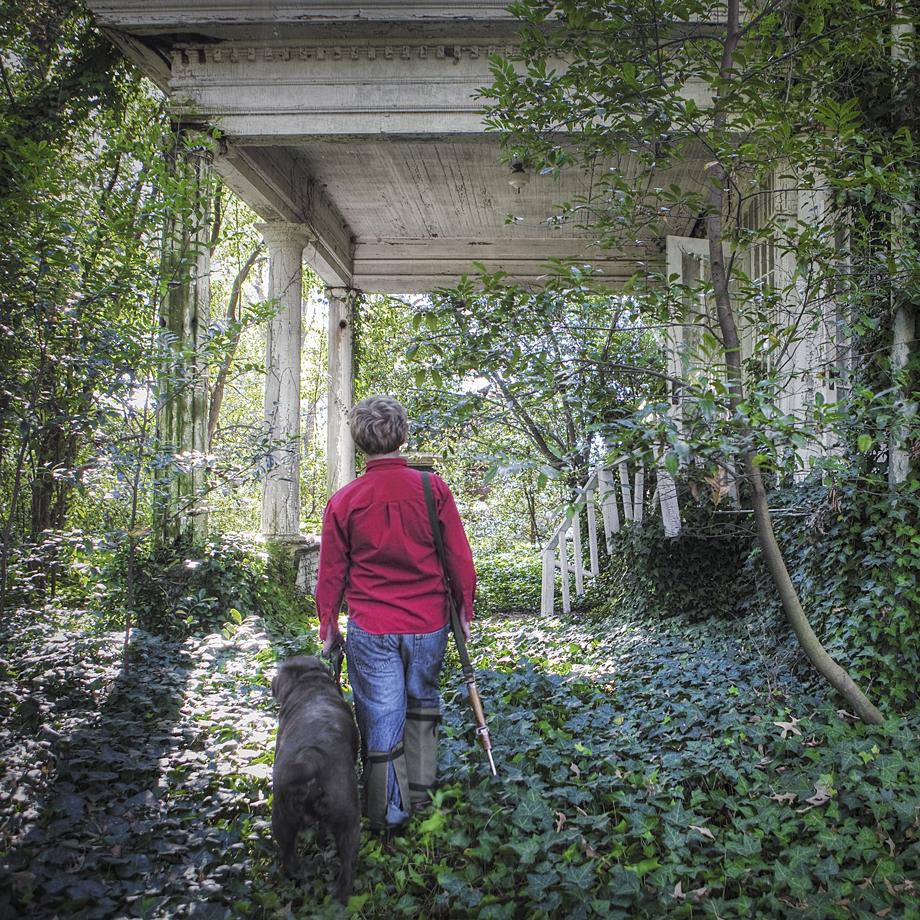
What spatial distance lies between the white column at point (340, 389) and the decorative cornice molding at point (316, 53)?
4.84 meters

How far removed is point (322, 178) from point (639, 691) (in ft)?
21.8

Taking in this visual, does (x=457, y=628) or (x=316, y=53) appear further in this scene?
(x=316, y=53)

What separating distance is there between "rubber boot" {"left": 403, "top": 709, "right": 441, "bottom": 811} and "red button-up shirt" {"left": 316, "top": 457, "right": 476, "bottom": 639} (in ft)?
1.34

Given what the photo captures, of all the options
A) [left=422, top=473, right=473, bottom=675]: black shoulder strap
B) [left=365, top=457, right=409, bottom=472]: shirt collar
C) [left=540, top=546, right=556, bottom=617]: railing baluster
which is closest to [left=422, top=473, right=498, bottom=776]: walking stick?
[left=422, top=473, right=473, bottom=675]: black shoulder strap

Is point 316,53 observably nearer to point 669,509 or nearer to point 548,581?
point 669,509

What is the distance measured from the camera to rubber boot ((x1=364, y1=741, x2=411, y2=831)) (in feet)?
10.1

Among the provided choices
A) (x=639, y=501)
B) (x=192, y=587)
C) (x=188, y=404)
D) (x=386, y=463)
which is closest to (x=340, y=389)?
(x=188, y=404)

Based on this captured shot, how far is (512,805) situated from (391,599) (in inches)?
40.9

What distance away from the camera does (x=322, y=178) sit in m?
8.53

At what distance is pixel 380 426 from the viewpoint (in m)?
3.22

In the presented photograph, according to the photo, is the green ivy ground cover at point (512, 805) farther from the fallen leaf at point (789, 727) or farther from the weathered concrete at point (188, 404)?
the weathered concrete at point (188, 404)

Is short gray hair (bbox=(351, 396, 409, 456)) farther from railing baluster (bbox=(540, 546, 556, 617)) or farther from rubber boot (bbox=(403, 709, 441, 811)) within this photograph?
railing baluster (bbox=(540, 546, 556, 617))

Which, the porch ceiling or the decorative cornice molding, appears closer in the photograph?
the porch ceiling

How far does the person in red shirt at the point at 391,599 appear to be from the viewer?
3.12 m
